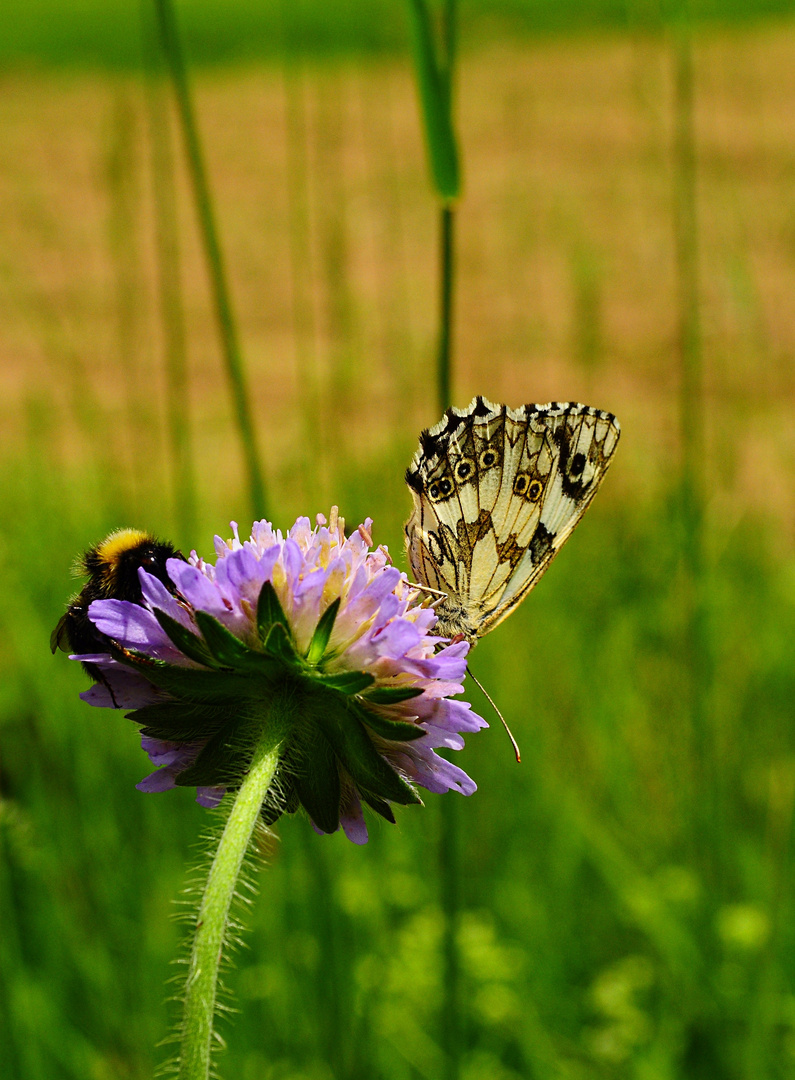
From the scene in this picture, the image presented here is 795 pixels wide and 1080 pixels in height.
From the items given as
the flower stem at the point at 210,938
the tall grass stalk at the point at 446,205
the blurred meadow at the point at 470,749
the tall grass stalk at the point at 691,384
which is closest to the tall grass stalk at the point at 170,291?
the blurred meadow at the point at 470,749

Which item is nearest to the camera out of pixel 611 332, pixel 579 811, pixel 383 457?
pixel 579 811

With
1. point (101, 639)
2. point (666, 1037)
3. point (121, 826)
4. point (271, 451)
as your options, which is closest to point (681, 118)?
point (101, 639)

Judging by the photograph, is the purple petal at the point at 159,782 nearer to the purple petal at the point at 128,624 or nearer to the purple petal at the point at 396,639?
the purple petal at the point at 128,624

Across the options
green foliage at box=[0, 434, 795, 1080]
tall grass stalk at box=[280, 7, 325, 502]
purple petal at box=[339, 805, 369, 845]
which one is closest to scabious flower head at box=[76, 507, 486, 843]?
purple petal at box=[339, 805, 369, 845]

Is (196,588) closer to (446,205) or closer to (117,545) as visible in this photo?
(117,545)

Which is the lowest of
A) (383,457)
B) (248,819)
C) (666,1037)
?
(666,1037)

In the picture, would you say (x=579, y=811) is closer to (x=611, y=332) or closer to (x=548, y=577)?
(x=548, y=577)

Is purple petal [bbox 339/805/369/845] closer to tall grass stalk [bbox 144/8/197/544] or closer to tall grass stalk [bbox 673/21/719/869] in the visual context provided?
tall grass stalk [bbox 673/21/719/869]
